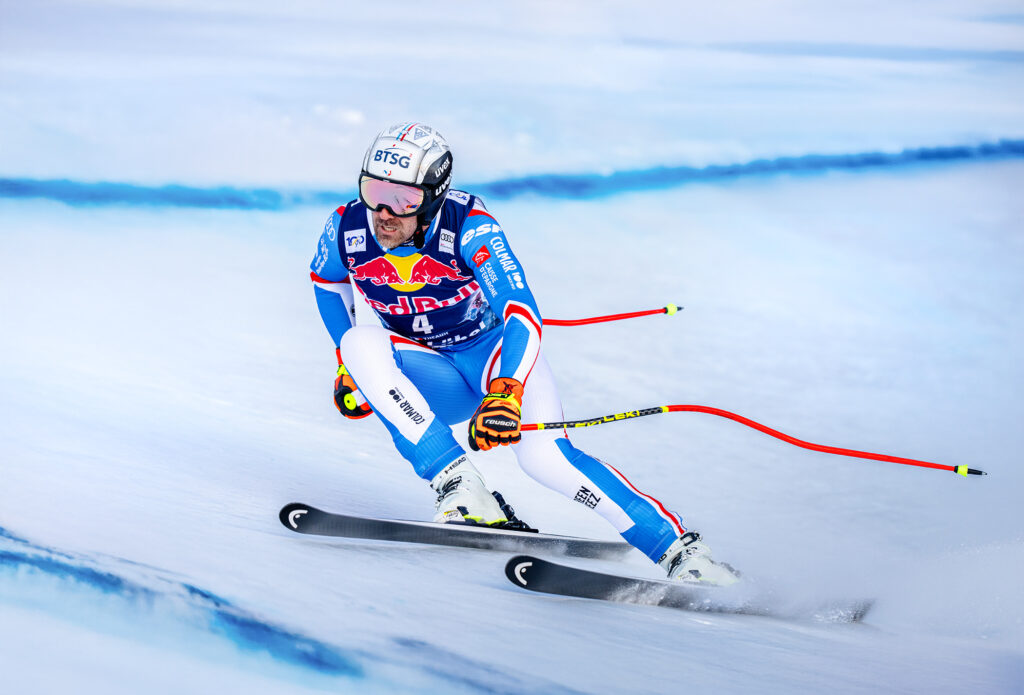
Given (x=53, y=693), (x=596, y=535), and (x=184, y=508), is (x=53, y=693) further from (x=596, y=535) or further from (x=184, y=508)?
(x=596, y=535)

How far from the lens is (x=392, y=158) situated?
3.20 m

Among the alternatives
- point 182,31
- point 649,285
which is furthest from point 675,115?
point 182,31

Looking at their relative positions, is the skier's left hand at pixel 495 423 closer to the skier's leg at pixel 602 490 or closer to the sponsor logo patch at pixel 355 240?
the skier's leg at pixel 602 490

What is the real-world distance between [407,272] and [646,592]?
4.06 feet

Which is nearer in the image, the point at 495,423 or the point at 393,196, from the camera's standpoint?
the point at 495,423

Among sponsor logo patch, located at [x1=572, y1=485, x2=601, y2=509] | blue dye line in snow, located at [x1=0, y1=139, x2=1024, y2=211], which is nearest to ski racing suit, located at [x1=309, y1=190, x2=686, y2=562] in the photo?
sponsor logo patch, located at [x1=572, y1=485, x2=601, y2=509]

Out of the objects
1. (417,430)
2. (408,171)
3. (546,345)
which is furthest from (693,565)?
(546,345)

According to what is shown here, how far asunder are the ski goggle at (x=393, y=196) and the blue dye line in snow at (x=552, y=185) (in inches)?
188

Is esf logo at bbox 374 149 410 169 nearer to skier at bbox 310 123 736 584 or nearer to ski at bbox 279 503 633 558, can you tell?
skier at bbox 310 123 736 584

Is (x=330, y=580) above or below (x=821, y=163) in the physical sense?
below

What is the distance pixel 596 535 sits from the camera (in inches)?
150

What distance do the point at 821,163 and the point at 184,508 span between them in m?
6.87

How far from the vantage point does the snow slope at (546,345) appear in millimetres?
2549

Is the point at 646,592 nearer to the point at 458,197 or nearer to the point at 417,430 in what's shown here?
the point at 417,430
